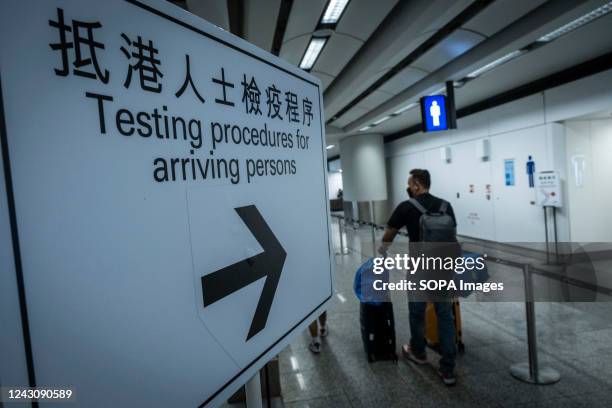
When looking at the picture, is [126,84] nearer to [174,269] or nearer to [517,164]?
[174,269]

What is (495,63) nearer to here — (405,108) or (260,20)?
(405,108)

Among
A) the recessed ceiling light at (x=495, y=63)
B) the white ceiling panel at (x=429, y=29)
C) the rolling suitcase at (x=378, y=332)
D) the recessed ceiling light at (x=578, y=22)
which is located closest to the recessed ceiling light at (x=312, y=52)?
the white ceiling panel at (x=429, y=29)

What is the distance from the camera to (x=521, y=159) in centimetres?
686

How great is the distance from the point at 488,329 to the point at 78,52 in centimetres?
427

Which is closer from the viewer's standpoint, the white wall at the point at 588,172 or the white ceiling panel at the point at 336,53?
the white ceiling panel at the point at 336,53

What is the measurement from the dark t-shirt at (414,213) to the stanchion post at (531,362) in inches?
31.0

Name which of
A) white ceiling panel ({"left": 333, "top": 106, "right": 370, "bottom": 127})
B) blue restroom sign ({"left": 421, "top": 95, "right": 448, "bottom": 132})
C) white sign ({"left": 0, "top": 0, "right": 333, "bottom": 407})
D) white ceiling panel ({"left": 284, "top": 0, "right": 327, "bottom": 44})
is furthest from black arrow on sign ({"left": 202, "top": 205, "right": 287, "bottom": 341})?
white ceiling panel ({"left": 333, "top": 106, "right": 370, "bottom": 127})

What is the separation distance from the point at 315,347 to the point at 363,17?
3.68 meters

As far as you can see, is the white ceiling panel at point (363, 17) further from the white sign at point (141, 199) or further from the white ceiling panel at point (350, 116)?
the white ceiling panel at point (350, 116)

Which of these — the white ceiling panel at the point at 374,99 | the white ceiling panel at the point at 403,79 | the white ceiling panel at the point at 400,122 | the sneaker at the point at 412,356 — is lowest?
the sneaker at the point at 412,356

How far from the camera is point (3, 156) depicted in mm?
338

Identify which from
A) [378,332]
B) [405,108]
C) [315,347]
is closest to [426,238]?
[378,332]

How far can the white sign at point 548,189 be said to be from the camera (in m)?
5.97

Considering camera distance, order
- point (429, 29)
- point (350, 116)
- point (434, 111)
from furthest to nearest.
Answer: point (350, 116) → point (434, 111) → point (429, 29)
